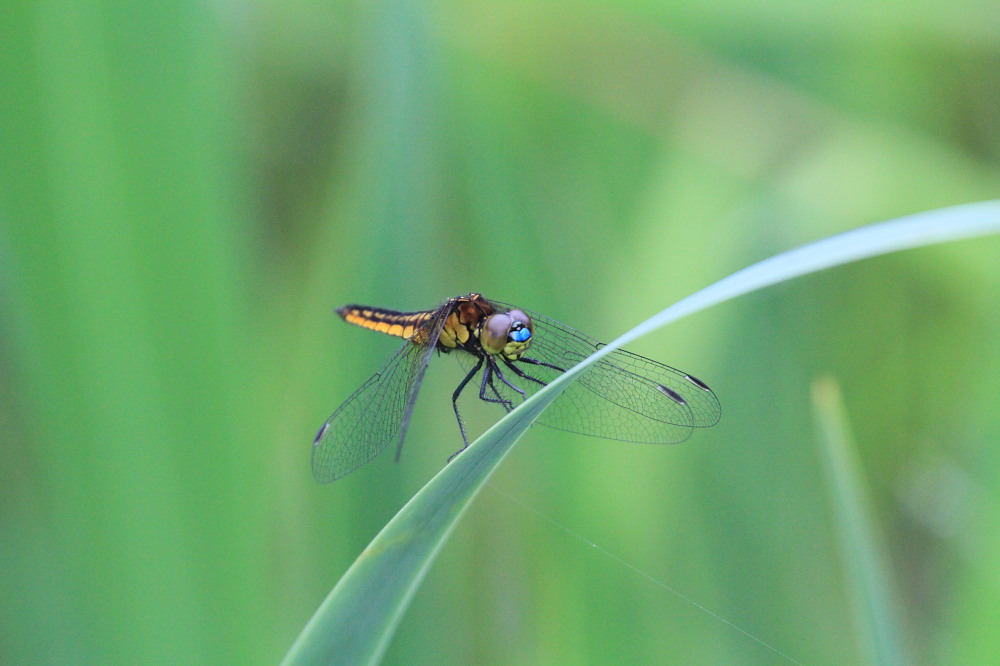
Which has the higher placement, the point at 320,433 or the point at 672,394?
the point at 672,394

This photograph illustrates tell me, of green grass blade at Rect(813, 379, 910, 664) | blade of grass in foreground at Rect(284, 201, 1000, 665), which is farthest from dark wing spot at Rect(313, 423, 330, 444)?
green grass blade at Rect(813, 379, 910, 664)

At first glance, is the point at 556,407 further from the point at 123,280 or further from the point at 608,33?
the point at 608,33

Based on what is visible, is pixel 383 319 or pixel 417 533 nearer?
pixel 417 533

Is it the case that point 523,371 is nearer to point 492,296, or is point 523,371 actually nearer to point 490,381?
point 490,381

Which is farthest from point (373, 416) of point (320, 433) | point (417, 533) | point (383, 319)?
point (417, 533)

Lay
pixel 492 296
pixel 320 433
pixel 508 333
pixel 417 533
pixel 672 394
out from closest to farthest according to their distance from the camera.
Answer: pixel 417 533
pixel 320 433
pixel 672 394
pixel 508 333
pixel 492 296

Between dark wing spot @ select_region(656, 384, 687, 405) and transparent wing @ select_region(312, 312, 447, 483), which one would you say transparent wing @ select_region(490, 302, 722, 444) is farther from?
transparent wing @ select_region(312, 312, 447, 483)

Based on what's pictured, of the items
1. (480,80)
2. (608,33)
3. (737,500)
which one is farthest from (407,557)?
(608,33)

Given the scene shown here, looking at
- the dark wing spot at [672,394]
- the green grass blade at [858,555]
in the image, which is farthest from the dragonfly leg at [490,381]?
the green grass blade at [858,555]
